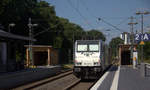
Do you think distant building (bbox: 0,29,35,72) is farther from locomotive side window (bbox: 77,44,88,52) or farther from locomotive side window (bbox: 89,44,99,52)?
locomotive side window (bbox: 89,44,99,52)

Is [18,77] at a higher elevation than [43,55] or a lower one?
lower

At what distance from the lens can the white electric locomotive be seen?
743 inches

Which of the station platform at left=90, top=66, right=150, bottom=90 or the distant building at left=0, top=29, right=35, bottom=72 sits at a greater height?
the distant building at left=0, top=29, right=35, bottom=72

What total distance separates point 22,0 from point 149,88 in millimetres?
42309

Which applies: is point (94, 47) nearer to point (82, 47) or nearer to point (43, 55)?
point (82, 47)

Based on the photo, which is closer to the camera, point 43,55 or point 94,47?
point 94,47

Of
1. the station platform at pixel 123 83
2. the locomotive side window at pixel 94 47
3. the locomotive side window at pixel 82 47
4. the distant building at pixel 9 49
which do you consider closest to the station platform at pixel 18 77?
the distant building at pixel 9 49

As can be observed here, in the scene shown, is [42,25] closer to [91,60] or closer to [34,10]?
[34,10]

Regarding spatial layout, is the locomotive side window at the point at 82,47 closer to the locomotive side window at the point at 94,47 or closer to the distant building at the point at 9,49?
the locomotive side window at the point at 94,47

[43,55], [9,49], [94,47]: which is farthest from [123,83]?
[43,55]

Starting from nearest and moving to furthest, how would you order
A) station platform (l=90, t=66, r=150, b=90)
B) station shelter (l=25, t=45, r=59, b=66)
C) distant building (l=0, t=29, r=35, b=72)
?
station platform (l=90, t=66, r=150, b=90) → distant building (l=0, t=29, r=35, b=72) → station shelter (l=25, t=45, r=59, b=66)

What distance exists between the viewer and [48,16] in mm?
61719

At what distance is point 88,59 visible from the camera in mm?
18984

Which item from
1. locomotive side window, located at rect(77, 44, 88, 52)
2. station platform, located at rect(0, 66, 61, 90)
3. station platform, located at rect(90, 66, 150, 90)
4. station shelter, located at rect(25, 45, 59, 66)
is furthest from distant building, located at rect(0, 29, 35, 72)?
station shelter, located at rect(25, 45, 59, 66)
